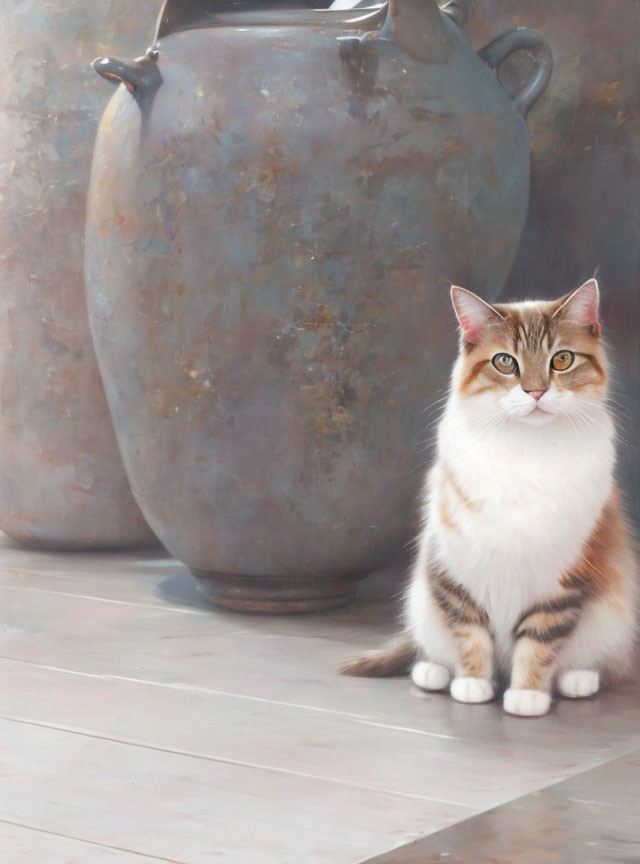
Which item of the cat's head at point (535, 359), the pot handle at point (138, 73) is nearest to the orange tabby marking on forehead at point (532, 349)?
the cat's head at point (535, 359)

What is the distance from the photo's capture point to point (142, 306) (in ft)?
7.59

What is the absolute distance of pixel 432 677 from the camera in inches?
77.3

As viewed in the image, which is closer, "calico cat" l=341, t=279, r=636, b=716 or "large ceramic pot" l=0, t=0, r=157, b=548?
"calico cat" l=341, t=279, r=636, b=716

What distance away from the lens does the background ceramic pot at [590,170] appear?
270 centimetres

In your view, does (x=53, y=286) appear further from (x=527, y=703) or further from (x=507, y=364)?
(x=527, y=703)

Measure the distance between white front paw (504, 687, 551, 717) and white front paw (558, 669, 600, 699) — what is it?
0.07 meters

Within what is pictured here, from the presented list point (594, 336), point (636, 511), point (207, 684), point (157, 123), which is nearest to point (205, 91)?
point (157, 123)

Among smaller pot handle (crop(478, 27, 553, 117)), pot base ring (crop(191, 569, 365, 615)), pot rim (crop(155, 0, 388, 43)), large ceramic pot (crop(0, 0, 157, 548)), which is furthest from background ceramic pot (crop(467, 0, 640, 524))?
large ceramic pot (crop(0, 0, 157, 548))

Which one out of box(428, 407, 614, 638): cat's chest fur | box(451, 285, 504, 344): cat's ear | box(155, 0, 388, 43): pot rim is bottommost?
box(428, 407, 614, 638): cat's chest fur

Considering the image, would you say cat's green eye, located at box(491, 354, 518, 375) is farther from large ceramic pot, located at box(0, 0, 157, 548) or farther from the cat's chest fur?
large ceramic pot, located at box(0, 0, 157, 548)

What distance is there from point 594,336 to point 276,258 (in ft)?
1.76

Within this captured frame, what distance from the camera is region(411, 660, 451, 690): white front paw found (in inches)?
77.3

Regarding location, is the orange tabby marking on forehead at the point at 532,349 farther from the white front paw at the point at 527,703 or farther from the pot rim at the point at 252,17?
the pot rim at the point at 252,17

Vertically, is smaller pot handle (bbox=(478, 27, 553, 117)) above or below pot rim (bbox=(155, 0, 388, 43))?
below
